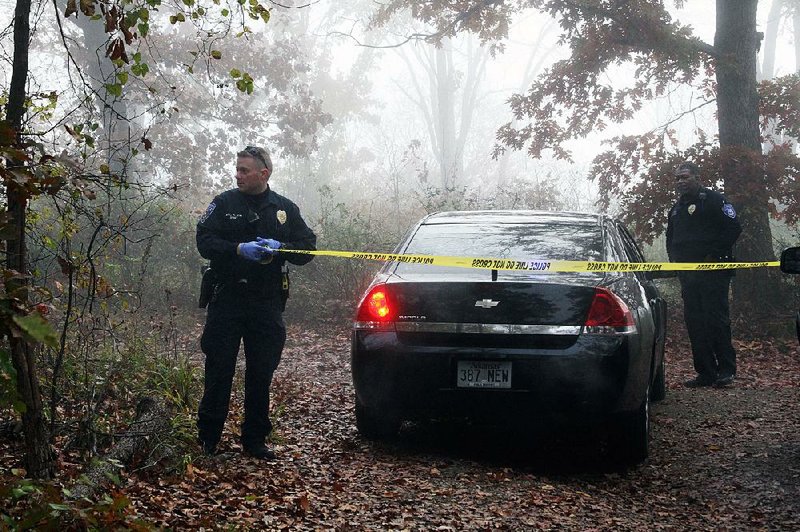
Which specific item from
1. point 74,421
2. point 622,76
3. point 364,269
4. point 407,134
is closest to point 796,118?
point 364,269

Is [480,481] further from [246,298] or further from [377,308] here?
[246,298]

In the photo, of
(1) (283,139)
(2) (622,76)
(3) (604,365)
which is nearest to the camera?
(3) (604,365)

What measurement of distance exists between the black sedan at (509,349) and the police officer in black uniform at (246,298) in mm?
571

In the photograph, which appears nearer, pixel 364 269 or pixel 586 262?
pixel 586 262

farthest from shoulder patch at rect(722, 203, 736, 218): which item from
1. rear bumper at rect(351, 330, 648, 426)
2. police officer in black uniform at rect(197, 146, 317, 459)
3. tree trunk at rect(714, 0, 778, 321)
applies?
police officer in black uniform at rect(197, 146, 317, 459)

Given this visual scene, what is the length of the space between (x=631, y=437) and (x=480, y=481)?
3.40 ft

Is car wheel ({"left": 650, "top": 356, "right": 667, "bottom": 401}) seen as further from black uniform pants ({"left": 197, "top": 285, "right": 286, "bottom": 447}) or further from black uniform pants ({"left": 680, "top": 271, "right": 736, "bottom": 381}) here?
black uniform pants ({"left": 197, "top": 285, "right": 286, "bottom": 447})

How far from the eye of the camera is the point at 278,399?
305 inches

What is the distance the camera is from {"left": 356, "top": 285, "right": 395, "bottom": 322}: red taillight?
557 cm

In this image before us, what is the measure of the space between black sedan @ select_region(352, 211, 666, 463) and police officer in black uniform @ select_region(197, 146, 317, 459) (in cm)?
57

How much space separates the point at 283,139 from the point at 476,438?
21507mm

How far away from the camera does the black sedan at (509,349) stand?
531 cm

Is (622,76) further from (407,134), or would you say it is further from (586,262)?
(586,262)

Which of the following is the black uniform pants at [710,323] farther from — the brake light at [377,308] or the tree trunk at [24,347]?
the tree trunk at [24,347]
